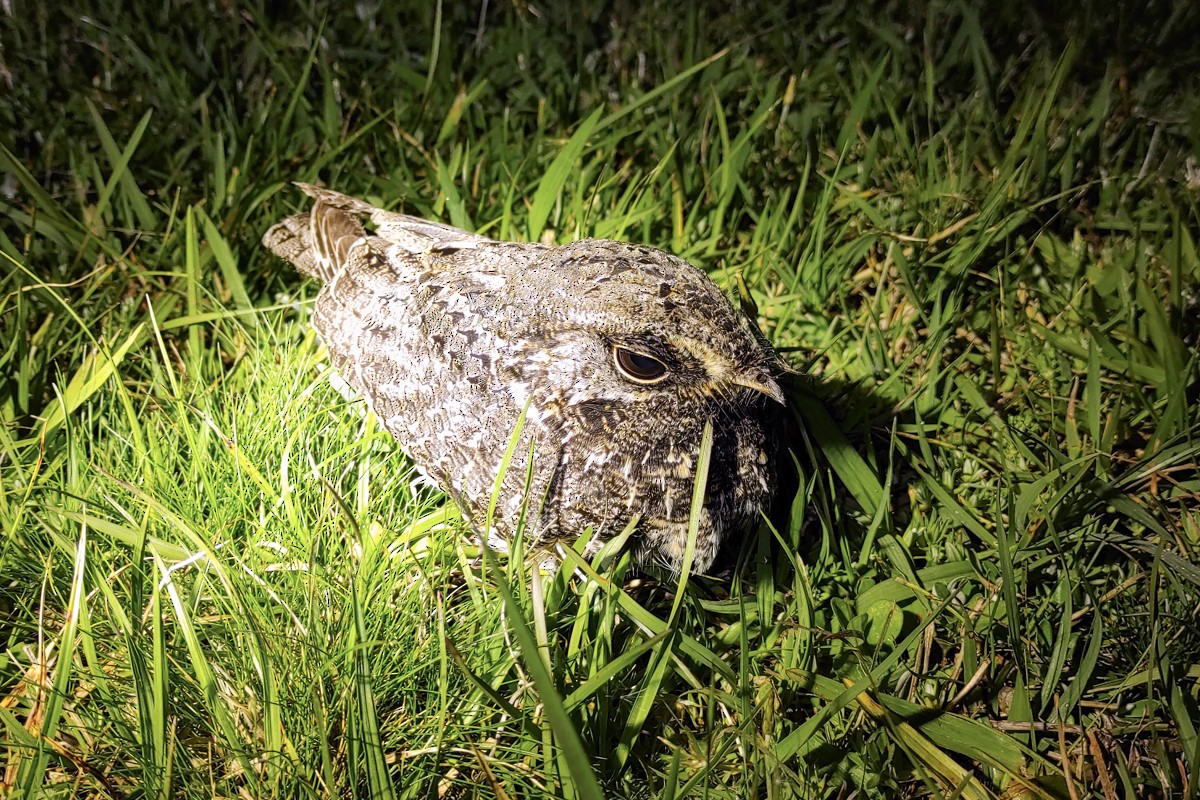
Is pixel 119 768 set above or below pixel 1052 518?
below

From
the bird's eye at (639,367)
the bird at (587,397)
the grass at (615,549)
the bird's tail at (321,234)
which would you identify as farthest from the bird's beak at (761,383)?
the bird's tail at (321,234)

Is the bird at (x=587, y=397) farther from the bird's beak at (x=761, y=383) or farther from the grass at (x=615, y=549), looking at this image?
the grass at (x=615, y=549)

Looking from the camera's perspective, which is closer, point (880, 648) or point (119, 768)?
point (119, 768)

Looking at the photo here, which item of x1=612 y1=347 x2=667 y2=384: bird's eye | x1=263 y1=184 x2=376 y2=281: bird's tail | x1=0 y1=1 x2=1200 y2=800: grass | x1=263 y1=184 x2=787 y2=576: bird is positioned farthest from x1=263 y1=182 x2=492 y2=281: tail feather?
x1=612 y1=347 x2=667 y2=384: bird's eye

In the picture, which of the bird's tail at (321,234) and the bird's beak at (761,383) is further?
the bird's tail at (321,234)

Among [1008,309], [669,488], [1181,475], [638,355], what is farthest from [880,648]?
[1008,309]

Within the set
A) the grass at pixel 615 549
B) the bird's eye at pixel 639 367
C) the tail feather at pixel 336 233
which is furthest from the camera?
the tail feather at pixel 336 233

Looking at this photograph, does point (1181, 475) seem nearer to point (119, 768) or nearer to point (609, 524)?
point (609, 524)
